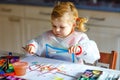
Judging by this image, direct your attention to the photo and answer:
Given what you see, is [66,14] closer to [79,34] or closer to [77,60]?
[79,34]

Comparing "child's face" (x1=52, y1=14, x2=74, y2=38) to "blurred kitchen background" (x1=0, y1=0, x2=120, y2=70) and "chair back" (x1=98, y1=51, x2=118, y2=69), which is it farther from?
"blurred kitchen background" (x1=0, y1=0, x2=120, y2=70)

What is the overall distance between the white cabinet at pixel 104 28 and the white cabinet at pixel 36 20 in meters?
0.35

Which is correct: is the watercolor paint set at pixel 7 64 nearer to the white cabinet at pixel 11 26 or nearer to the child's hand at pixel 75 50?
the child's hand at pixel 75 50

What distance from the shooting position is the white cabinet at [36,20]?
256cm

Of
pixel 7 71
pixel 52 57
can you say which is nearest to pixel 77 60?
pixel 52 57

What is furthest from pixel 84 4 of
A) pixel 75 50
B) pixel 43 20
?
pixel 75 50

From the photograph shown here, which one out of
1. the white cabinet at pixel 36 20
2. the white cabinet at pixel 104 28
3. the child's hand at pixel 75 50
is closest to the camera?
the child's hand at pixel 75 50

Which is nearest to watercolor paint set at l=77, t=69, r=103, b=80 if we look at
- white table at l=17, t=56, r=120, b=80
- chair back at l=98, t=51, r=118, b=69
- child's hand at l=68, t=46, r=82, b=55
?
white table at l=17, t=56, r=120, b=80

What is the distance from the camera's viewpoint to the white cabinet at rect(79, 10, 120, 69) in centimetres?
228

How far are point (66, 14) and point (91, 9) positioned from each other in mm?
959

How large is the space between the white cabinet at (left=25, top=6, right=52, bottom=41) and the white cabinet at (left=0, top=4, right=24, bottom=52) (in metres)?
0.07

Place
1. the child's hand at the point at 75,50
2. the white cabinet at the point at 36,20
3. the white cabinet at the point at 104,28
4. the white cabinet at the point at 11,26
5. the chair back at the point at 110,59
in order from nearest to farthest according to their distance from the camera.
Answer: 1. the child's hand at the point at 75,50
2. the chair back at the point at 110,59
3. the white cabinet at the point at 104,28
4. the white cabinet at the point at 36,20
5. the white cabinet at the point at 11,26

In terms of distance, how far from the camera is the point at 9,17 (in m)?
2.79

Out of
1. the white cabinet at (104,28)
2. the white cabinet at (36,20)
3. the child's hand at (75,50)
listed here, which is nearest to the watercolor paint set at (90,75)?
the child's hand at (75,50)
